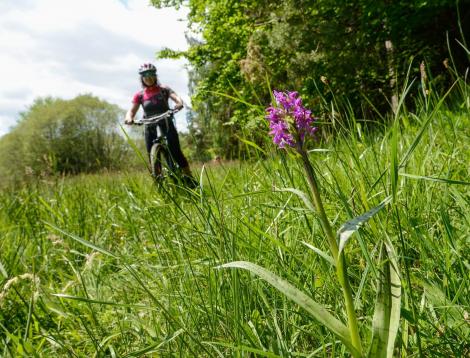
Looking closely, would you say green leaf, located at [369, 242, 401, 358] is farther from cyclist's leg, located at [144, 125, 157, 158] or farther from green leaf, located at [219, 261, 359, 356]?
cyclist's leg, located at [144, 125, 157, 158]

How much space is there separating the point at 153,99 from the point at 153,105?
0.31 feet

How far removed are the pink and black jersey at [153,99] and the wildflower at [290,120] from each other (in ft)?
18.5

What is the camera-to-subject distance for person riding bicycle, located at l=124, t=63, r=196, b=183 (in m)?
6.04

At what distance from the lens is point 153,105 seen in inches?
243

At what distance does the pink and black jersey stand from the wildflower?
5.63 meters

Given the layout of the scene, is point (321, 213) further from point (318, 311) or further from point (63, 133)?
point (63, 133)

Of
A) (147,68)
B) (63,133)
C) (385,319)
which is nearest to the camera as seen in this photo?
(385,319)

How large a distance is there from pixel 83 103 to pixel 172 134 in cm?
3264

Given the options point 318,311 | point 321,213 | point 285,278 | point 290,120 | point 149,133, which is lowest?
point 285,278

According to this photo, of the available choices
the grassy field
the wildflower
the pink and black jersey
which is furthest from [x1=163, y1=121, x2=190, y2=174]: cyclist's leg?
the wildflower

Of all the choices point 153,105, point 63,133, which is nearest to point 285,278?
point 153,105

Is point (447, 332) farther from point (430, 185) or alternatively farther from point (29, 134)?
point (29, 134)

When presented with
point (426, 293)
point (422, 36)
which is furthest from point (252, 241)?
point (422, 36)

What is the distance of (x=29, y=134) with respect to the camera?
34.2m
